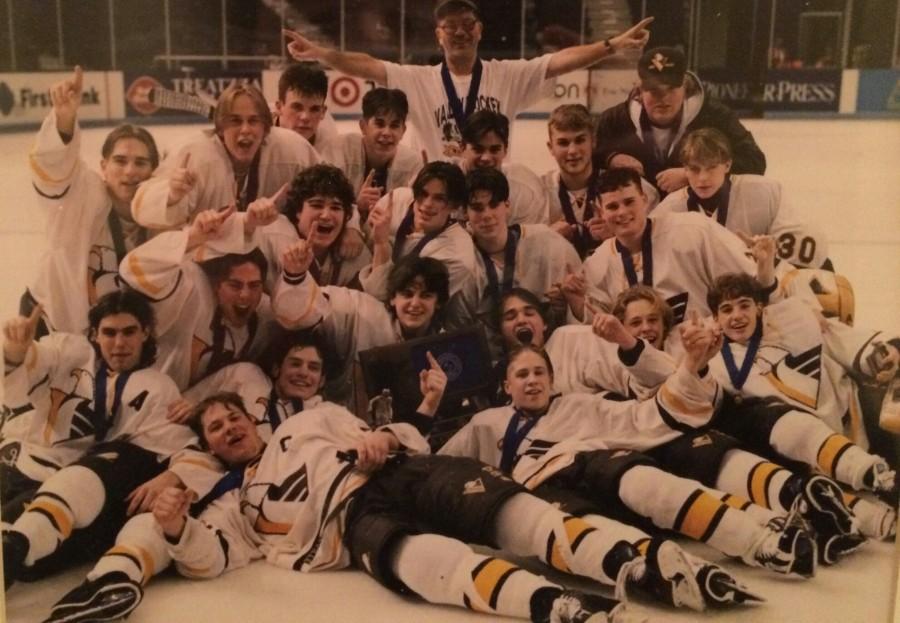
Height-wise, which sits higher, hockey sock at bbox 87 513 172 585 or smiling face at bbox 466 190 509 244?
smiling face at bbox 466 190 509 244

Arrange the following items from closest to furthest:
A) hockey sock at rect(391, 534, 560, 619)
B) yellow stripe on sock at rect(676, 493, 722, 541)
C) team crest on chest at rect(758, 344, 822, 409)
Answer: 1. hockey sock at rect(391, 534, 560, 619)
2. yellow stripe on sock at rect(676, 493, 722, 541)
3. team crest on chest at rect(758, 344, 822, 409)

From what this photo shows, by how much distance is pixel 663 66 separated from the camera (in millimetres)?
2090

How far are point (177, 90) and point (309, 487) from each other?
2.84ft

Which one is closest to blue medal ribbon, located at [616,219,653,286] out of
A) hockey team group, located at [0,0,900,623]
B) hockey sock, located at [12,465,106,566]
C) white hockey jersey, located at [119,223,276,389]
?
hockey team group, located at [0,0,900,623]

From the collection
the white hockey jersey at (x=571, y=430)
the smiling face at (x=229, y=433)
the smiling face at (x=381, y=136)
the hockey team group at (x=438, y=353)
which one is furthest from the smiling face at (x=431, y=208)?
the smiling face at (x=229, y=433)

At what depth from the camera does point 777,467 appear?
7.26ft

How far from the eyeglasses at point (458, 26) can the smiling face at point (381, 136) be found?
7.8 inches

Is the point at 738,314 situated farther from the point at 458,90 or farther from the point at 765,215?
the point at 458,90

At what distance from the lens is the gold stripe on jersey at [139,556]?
2092mm

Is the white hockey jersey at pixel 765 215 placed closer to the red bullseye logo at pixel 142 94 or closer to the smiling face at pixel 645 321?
the smiling face at pixel 645 321

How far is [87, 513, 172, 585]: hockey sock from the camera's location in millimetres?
2074

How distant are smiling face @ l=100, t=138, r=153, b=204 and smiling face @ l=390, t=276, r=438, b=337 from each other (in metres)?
0.58

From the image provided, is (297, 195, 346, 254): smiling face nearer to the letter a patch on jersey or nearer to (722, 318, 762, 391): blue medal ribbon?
(722, 318, 762, 391): blue medal ribbon

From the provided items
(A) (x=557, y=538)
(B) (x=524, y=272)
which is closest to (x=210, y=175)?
(B) (x=524, y=272)
